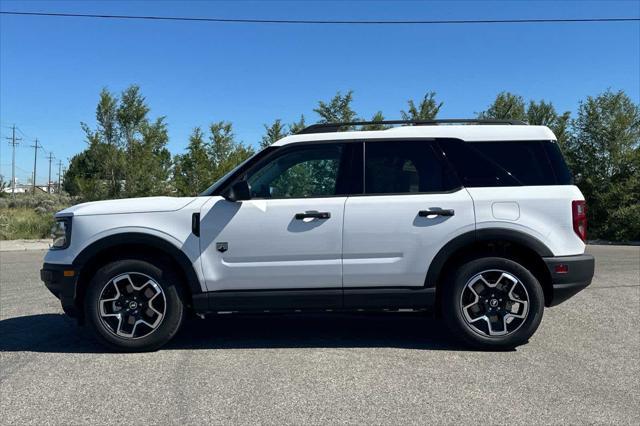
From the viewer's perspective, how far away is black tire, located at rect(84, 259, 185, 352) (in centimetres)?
477

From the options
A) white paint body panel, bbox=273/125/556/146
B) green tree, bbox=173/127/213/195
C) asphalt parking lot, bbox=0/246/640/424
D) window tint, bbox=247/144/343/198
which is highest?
green tree, bbox=173/127/213/195

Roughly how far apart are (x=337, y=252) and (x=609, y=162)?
1856cm

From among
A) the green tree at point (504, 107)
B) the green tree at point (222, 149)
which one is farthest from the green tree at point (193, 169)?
the green tree at point (504, 107)

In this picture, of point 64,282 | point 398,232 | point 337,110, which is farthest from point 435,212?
point 337,110

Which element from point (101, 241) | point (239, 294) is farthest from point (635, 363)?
point (101, 241)

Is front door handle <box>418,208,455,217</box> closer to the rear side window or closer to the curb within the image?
the rear side window

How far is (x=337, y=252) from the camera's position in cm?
475

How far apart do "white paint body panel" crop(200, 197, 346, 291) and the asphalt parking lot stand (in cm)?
67

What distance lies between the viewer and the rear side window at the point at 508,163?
487 cm

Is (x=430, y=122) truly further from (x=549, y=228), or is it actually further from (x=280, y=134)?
(x=280, y=134)

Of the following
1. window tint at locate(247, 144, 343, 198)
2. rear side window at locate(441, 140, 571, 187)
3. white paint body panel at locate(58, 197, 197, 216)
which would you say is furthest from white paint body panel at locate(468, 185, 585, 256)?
white paint body panel at locate(58, 197, 197, 216)

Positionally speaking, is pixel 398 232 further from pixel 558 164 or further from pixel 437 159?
pixel 558 164

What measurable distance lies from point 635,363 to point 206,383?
356 centimetres

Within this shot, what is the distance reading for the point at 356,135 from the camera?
505 cm
